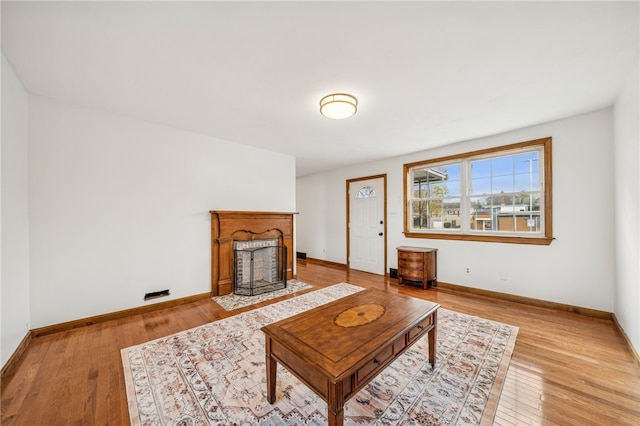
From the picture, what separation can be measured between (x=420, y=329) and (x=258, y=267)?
3065 millimetres

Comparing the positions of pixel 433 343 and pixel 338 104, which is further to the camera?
Result: pixel 338 104

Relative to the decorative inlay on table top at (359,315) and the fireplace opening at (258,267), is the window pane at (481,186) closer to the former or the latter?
the decorative inlay on table top at (359,315)

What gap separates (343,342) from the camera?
1.45 metres

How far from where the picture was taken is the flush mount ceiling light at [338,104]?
2.50m

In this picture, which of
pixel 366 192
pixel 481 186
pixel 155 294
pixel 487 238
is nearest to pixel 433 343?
pixel 487 238

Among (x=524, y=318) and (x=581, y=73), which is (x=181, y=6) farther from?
(x=524, y=318)

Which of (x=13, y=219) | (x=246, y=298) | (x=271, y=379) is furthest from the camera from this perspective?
(x=246, y=298)

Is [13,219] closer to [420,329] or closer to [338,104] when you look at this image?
[338,104]

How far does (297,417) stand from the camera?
5.04ft

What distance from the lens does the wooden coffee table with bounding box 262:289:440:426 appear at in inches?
48.3

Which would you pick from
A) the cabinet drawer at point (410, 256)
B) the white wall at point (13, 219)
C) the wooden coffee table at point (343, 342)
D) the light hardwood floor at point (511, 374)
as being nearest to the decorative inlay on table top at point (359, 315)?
the wooden coffee table at point (343, 342)

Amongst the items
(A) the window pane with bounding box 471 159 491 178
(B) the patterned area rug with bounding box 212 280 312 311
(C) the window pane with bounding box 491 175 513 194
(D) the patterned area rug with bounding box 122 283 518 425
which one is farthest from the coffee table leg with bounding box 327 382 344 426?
(A) the window pane with bounding box 471 159 491 178

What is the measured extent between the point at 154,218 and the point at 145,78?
1.81 meters

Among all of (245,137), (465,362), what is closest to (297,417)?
(465,362)
